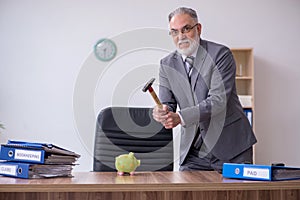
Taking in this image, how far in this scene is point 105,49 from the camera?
4305 millimetres

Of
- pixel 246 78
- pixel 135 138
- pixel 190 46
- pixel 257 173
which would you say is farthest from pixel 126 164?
pixel 246 78

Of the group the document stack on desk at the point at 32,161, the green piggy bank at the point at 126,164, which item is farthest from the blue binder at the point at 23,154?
the green piggy bank at the point at 126,164

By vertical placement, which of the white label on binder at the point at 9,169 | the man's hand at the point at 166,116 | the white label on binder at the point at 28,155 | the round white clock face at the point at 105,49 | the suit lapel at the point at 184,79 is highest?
the round white clock face at the point at 105,49

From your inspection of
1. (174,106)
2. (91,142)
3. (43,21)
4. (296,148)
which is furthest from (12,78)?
(296,148)

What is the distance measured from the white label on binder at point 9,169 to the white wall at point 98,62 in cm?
243

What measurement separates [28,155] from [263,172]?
916mm

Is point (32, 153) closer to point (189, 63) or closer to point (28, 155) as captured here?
point (28, 155)

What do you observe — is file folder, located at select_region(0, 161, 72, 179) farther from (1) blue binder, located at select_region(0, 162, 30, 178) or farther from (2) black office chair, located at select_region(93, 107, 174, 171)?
(2) black office chair, located at select_region(93, 107, 174, 171)

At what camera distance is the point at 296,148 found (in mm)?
4348

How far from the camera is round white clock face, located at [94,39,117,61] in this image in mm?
4293

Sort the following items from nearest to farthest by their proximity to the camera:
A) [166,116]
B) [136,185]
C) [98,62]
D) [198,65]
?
1. [136,185]
2. [166,116]
3. [198,65]
4. [98,62]

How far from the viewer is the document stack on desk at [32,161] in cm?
175

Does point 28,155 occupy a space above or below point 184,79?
below

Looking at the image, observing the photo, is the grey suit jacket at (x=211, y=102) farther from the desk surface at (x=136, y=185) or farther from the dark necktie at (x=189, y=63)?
the desk surface at (x=136, y=185)
